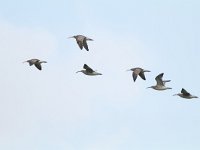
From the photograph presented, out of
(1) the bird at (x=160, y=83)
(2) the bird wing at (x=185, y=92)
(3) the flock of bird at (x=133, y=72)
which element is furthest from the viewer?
(1) the bird at (x=160, y=83)

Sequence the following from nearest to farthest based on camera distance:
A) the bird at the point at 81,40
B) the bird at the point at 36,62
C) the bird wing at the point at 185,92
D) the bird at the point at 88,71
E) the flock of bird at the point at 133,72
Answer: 1. the bird at the point at 81,40
2. the flock of bird at the point at 133,72
3. the bird at the point at 88,71
4. the bird at the point at 36,62
5. the bird wing at the point at 185,92

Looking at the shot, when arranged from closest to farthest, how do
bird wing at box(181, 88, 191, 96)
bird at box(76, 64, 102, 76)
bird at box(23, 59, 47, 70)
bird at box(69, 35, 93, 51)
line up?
bird at box(69, 35, 93, 51) < bird at box(76, 64, 102, 76) < bird at box(23, 59, 47, 70) < bird wing at box(181, 88, 191, 96)

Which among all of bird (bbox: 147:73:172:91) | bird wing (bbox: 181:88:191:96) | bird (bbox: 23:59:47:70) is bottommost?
bird wing (bbox: 181:88:191:96)

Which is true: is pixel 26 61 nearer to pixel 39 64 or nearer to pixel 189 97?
pixel 39 64

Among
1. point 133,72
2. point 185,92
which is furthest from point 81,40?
point 185,92

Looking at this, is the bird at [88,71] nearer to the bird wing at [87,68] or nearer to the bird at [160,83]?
the bird wing at [87,68]

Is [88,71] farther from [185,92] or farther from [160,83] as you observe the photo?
[185,92]

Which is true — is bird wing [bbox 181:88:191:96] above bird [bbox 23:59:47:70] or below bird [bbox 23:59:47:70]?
below

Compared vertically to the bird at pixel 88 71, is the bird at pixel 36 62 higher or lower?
higher

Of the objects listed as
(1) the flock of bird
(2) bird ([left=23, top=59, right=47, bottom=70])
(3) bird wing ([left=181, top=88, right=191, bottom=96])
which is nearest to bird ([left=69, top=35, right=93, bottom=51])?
(1) the flock of bird

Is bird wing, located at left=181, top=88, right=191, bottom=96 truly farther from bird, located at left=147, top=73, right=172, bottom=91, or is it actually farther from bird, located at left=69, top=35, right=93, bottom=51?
bird, located at left=69, top=35, right=93, bottom=51

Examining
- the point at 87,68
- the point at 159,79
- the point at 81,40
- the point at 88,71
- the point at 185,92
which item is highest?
the point at 81,40

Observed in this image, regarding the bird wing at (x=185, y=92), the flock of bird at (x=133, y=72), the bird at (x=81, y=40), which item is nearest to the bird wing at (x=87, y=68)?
the flock of bird at (x=133, y=72)

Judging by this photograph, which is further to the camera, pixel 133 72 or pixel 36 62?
pixel 36 62
